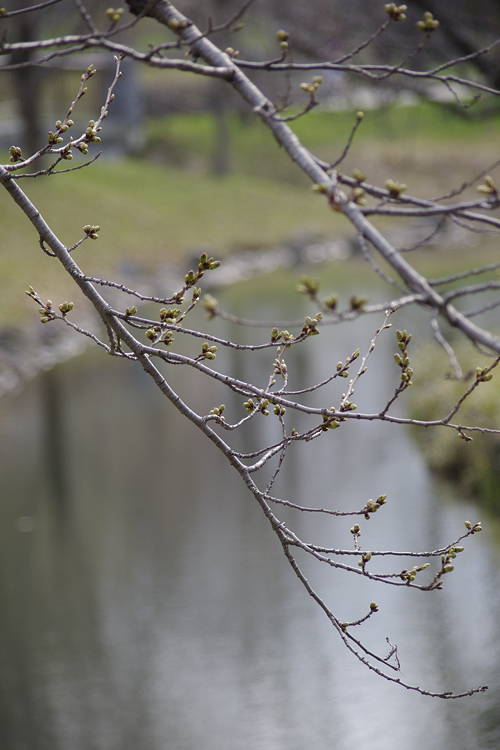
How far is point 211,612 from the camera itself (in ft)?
17.0

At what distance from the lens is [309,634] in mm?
4961

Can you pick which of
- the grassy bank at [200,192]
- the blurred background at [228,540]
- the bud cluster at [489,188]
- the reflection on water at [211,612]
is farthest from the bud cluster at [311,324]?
the grassy bank at [200,192]

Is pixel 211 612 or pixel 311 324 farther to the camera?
A: pixel 211 612

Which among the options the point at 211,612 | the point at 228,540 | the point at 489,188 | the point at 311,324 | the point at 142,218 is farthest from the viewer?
the point at 142,218

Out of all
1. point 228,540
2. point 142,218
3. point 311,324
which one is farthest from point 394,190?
point 142,218

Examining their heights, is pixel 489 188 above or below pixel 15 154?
below

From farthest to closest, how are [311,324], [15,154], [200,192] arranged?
[200,192] → [15,154] → [311,324]

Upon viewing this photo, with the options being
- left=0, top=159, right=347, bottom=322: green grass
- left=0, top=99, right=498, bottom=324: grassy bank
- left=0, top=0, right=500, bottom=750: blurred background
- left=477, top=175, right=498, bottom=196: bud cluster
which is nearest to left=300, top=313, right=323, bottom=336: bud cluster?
left=477, top=175, right=498, bottom=196: bud cluster

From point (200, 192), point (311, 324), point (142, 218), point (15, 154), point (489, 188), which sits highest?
point (200, 192)

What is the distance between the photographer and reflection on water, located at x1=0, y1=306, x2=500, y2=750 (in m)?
4.26

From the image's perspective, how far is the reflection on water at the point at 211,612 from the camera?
4.26 meters

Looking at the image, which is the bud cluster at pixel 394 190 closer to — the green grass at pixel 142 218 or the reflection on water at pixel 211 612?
the reflection on water at pixel 211 612

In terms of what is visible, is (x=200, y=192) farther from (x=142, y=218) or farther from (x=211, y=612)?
(x=211, y=612)

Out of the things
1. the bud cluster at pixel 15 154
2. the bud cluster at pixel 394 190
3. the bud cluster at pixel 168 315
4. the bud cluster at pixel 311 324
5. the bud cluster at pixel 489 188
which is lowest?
the bud cluster at pixel 311 324
